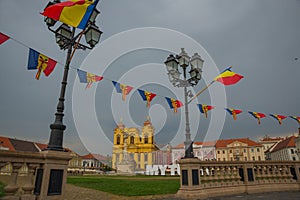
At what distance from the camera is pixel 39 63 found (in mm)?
7301

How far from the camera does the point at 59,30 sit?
6738mm

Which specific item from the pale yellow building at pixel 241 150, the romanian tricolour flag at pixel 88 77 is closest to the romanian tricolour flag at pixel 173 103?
the romanian tricolour flag at pixel 88 77

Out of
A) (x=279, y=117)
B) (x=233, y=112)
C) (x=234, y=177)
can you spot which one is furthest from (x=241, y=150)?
(x=234, y=177)

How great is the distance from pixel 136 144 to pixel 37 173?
7025cm

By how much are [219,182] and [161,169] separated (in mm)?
38773

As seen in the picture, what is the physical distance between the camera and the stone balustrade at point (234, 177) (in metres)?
8.21

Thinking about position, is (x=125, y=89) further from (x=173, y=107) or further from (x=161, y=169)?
(x=161, y=169)

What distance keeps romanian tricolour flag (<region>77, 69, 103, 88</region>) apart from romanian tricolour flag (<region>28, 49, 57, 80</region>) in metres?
1.67

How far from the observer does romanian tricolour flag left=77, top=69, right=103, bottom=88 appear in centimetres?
932

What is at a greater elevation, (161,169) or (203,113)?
(203,113)

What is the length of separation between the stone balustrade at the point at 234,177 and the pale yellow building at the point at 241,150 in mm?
61746

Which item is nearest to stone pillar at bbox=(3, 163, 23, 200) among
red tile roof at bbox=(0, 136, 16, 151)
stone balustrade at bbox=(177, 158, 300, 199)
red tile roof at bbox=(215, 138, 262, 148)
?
stone balustrade at bbox=(177, 158, 300, 199)

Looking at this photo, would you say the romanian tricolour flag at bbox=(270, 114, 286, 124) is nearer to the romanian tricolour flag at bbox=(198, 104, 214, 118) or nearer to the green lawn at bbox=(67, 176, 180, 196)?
the romanian tricolour flag at bbox=(198, 104, 214, 118)

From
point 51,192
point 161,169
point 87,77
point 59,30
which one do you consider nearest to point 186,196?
point 51,192
